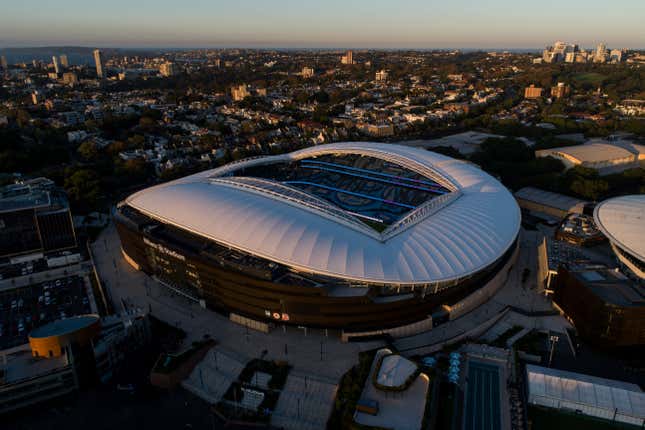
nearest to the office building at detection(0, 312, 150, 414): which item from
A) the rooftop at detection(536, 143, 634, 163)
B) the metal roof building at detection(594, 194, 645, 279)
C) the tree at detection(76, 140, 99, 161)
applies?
the metal roof building at detection(594, 194, 645, 279)

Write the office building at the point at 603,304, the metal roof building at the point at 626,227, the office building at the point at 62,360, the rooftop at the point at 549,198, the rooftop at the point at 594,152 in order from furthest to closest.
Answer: the rooftop at the point at 594,152 → the rooftop at the point at 549,198 → the metal roof building at the point at 626,227 → the office building at the point at 603,304 → the office building at the point at 62,360

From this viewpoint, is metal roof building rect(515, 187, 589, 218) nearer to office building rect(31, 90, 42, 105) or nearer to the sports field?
the sports field

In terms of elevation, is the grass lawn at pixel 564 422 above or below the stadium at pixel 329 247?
below

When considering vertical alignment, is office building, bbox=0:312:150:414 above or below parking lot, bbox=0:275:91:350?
above

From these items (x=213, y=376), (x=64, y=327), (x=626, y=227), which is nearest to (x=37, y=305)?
(x=64, y=327)

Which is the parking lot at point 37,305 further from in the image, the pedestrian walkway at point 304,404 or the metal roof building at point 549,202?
the metal roof building at point 549,202

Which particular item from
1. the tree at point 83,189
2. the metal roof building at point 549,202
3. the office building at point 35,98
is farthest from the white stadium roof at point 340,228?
the office building at point 35,98
